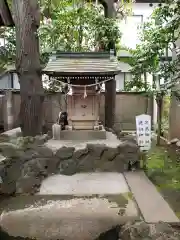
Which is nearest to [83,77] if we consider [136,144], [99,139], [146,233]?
[99,139]

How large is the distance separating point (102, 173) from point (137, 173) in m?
0.80

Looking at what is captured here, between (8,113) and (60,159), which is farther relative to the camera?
(8,113)

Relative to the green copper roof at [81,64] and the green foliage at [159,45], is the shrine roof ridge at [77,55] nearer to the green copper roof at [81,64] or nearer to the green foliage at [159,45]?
the green copper roof at [81,64]

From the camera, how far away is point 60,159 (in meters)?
6.51

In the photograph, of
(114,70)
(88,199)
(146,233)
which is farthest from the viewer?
(114,70)

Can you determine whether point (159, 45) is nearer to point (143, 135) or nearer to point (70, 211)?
point (143, 135)

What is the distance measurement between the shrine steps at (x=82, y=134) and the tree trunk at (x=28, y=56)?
1013mm

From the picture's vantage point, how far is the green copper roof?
7.85 metres

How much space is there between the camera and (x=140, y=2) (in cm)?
1752

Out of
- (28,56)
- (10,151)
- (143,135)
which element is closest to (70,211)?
(10,151)

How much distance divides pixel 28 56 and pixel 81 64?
4.98 feet

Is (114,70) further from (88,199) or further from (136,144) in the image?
(88,199)

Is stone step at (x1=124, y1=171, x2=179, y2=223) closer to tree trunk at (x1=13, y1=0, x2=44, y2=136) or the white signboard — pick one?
the white signboard

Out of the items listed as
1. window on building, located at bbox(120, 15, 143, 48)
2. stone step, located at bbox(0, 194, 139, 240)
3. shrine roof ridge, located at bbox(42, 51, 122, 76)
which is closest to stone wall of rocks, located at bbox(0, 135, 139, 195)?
stone step, located at bbox(0, 194, 139, 240)
